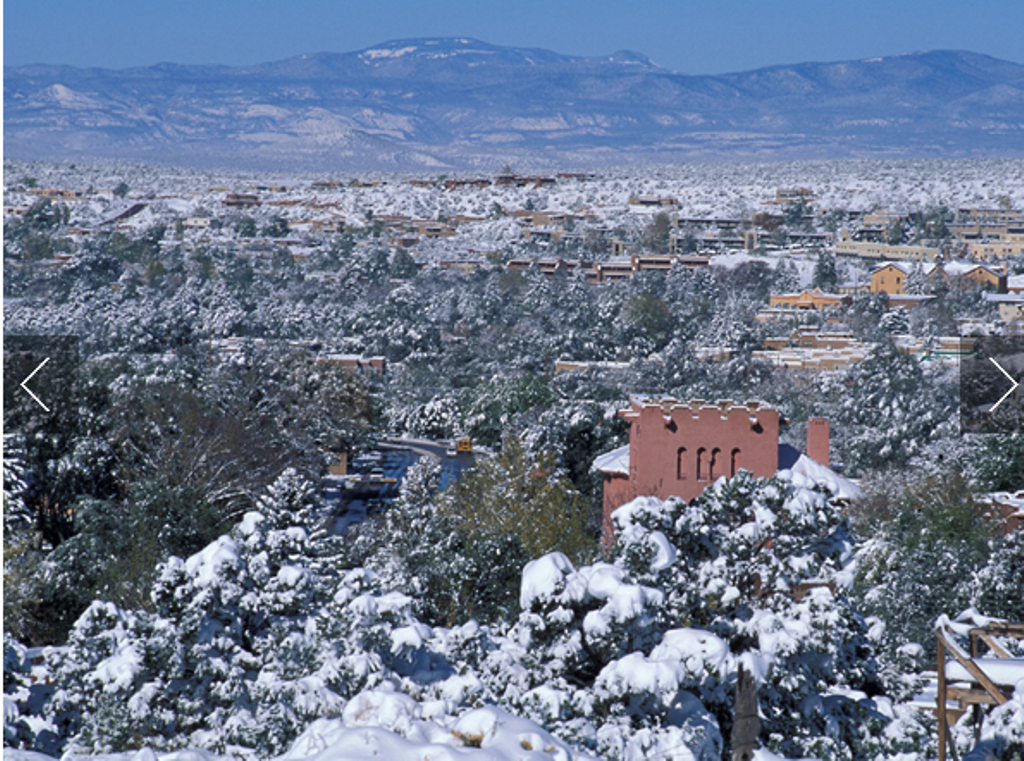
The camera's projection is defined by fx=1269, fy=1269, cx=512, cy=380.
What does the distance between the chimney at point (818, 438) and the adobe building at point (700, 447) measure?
6.52ft

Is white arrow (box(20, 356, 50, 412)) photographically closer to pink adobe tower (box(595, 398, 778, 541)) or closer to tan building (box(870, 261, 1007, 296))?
pink adobe tower (box(595, 398, 778, 541))

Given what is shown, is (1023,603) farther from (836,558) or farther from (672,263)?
(672,263)

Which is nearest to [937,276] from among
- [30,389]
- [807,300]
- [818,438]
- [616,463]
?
[807,300]

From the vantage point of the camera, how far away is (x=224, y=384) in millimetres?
36281

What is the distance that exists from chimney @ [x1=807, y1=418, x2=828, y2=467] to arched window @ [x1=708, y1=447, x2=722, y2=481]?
350cm

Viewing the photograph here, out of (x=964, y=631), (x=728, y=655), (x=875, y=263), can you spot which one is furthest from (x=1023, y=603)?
(x=875, y=263)

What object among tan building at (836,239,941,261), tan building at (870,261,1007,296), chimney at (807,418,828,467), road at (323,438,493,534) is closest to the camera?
chimney at (807,418,828,467)

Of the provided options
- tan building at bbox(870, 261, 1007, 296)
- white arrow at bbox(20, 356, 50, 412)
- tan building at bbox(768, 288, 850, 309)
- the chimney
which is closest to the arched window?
the chimney

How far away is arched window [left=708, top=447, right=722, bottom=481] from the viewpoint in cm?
2469

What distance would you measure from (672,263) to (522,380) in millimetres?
61570

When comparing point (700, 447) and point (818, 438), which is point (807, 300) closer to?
point (818, 438)

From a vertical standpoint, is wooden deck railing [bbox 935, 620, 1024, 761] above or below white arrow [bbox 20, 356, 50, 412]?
above

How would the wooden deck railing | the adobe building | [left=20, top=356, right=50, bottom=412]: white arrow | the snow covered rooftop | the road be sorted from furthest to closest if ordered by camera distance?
the road, the snow covered rooftop, [left=20, top=356, right=50, bottom=412]: white arrow, the adobe building, the wooden deck railing

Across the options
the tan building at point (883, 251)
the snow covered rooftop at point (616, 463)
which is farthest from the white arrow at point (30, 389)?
the tan building at point (883, 251)
